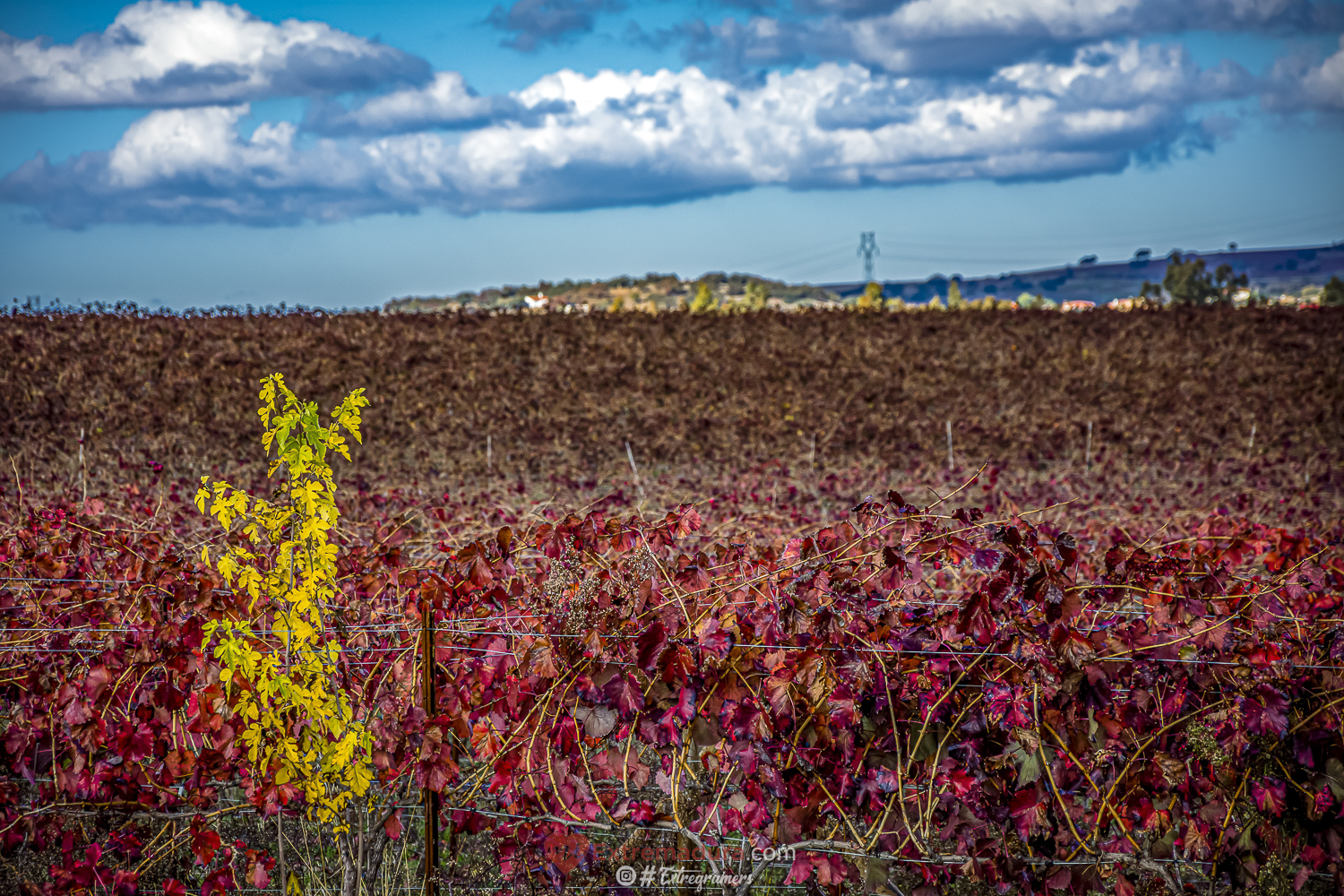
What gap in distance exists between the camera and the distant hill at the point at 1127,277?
55969 mm

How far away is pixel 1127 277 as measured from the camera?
64.8m

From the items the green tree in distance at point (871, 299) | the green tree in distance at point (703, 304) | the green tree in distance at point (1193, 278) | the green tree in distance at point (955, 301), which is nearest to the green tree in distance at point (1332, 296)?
the green tree in distance at point (955, 301)

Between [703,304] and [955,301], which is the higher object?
[703,304]

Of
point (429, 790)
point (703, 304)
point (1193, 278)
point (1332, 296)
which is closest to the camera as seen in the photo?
point (429, 790)

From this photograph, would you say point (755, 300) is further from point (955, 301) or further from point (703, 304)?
point (955, 301)

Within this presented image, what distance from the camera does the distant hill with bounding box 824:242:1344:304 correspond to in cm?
5597

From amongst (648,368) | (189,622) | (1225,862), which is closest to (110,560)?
(189,622)

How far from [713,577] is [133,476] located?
11431 mm

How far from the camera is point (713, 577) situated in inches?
107

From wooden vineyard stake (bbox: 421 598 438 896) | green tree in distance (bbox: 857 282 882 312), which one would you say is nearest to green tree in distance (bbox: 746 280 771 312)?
green tree in distance (bbox: 857 282 882 312)

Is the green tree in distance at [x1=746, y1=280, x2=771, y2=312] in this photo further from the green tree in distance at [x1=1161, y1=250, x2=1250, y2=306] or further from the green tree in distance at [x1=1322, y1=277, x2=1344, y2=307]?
the green tree in distance at [x1=1161, y1=250, x2=1250, y2=306]

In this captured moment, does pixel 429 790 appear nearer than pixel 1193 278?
Yes

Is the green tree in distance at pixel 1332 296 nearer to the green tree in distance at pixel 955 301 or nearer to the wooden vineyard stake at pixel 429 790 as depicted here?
the green tree in distance at pixel 955 301

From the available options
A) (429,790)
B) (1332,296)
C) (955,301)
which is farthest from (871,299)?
(429,790)
